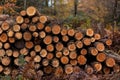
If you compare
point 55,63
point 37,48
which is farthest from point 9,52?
point 55,63

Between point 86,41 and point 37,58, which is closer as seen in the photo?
point 37,58

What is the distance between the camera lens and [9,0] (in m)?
25.9

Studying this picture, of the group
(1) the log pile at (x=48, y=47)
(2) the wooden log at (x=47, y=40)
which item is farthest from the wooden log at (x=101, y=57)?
(2) the wooden log at (x=47, y=40)

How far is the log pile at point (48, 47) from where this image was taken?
10852 millimetres

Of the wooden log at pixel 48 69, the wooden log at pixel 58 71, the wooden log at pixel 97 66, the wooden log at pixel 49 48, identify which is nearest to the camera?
the wooden log at pixel 58 71

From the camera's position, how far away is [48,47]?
10820 millimetres

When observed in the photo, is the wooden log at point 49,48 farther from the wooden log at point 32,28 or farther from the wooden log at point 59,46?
the wooden log at point 32,28

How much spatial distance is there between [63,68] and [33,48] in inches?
39.2

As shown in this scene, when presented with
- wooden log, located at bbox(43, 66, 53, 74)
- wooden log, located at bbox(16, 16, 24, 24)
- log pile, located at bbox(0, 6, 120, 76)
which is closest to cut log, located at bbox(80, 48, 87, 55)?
log pile, located at bbox(0, 6, 120, 76)

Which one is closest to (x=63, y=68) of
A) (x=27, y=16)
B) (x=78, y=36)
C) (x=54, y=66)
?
(x=54, y=66)

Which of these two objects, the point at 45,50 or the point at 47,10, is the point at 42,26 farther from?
the point at 47,10

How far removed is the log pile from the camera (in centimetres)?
1085

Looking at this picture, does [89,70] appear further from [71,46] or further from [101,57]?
[71,46]

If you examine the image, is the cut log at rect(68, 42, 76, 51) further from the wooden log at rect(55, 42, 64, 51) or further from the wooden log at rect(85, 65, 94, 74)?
the wooden log at rect(85, 65, 94, 74)
